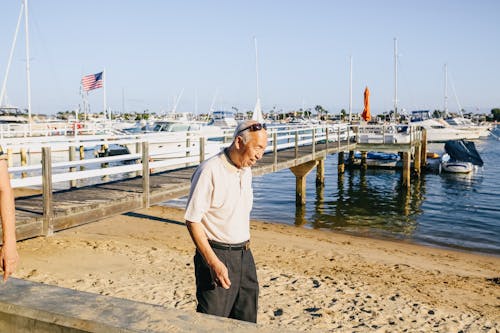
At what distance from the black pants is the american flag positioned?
28006mm

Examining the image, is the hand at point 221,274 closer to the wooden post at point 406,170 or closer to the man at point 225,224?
the man at point 225,224

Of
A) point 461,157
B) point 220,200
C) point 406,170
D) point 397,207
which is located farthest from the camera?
point 461,157

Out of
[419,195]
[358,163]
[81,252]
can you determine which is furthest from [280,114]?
[81,252]

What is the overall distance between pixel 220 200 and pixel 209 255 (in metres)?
0.36

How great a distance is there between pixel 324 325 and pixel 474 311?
2616 millimetres

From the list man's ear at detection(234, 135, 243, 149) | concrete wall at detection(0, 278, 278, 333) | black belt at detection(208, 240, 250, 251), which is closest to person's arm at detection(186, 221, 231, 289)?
black belt at detection(208, 240, 250, 251)

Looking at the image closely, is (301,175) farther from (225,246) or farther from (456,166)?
(225,246)

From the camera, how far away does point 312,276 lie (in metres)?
9.02

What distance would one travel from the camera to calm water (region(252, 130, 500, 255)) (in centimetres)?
1539

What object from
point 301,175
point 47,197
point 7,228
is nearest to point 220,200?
point 7,228

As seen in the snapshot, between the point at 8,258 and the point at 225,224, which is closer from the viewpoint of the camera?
the point at 8,258

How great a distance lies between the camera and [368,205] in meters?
21.0

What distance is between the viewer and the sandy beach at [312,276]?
269 inches

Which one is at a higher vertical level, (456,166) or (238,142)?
(238,142)
